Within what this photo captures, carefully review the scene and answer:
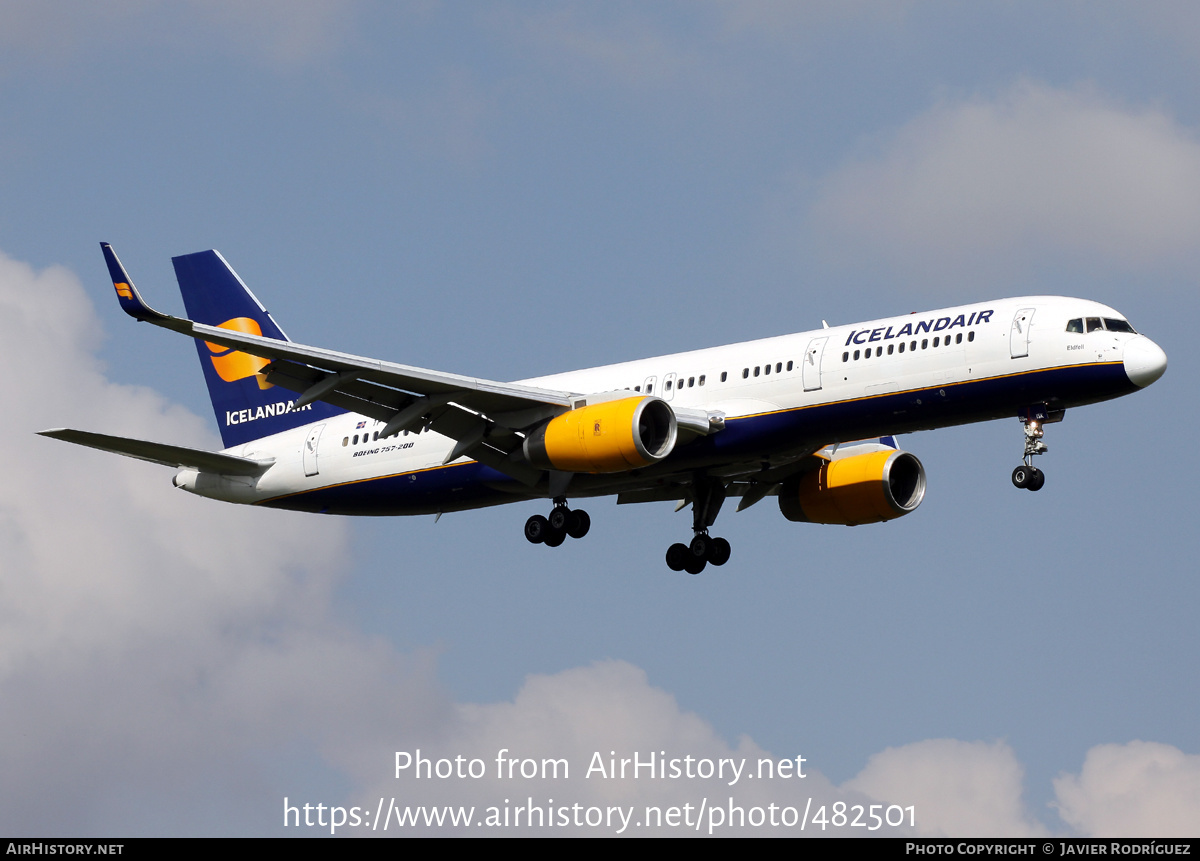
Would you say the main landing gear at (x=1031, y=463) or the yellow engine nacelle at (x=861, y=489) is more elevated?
the yellow engine nacelle at (x=861, y=489)

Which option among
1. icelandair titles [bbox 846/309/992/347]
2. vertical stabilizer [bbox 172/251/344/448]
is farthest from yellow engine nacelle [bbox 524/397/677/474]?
vertical stabilizer [bbox 172/251/344/448]

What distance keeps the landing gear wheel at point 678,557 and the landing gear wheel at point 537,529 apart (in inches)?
188

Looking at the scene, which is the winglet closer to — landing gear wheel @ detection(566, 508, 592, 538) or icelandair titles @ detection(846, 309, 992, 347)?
landing gear wheel @ detection(566, 508, 592, 538)

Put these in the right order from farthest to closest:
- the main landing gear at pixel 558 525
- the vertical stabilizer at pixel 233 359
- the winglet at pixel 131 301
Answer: the vertical stabilizer at pixel 233 359 → the main landing gear at pixel 558 525 → the winglet at pixel 131 301

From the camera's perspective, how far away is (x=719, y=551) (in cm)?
4672

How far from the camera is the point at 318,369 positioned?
3916cm

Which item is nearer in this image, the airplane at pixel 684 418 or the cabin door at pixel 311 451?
the airplane at pixel 684 418

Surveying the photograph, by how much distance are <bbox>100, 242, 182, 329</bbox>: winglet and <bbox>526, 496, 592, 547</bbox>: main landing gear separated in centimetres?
1244

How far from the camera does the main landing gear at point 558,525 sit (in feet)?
144

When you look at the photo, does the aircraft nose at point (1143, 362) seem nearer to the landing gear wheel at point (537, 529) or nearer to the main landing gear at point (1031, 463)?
the main landing gear at point (1031, 463)

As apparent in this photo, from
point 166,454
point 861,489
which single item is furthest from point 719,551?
point 166,454

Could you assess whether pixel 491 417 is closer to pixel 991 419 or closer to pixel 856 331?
A: pixel 856 331

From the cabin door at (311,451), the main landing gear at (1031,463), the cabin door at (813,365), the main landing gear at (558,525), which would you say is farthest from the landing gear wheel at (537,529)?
the main landing gear at (1031,463)
